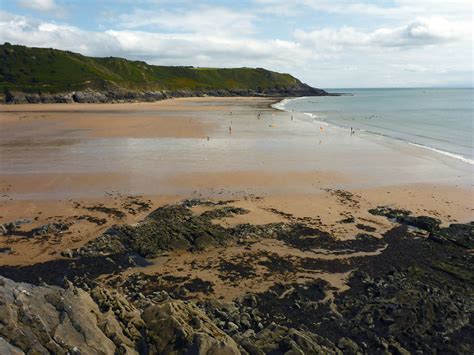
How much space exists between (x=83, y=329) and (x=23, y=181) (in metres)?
22.5

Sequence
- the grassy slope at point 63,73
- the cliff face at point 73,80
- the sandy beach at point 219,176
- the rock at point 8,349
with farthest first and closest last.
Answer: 1. the grassy slope at point 63,73
2. the cliff face at point 73,80
3. the sandy beach at point 219,176
4. the rock at point 8,349

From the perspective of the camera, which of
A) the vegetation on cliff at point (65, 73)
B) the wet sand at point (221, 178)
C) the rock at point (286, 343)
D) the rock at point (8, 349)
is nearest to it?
the rock at point (8, 349)

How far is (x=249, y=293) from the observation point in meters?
14.1

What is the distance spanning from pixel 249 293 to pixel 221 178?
1595cm

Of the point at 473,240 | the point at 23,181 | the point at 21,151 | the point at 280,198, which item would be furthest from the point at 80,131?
the point at 473,240

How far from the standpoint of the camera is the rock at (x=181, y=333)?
29.5ft

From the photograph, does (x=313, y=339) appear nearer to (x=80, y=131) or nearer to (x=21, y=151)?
(x=21, y=151)

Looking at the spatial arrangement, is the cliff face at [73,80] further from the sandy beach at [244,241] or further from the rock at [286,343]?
the rock at [286,343]

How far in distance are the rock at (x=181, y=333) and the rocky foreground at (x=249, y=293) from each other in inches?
1.1

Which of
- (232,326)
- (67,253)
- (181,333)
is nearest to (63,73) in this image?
(67,253)

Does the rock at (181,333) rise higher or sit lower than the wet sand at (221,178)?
higher

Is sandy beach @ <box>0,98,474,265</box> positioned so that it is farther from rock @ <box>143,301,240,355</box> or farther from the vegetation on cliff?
the vegetation on cliff

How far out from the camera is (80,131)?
53.8 metres

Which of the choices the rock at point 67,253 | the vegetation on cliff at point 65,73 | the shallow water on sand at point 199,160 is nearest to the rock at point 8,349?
the rock at point 67,253
